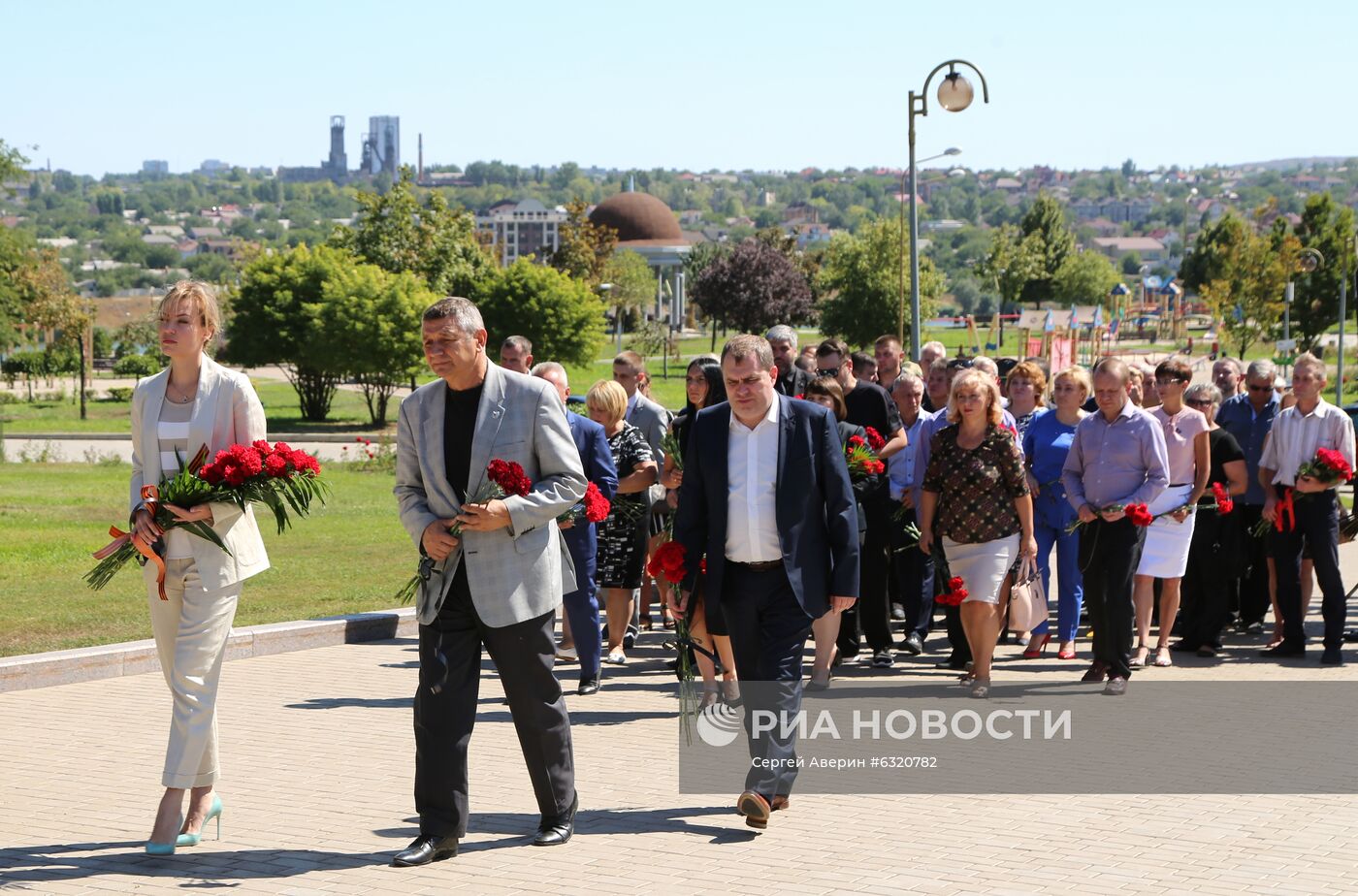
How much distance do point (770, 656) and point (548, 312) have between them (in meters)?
50.7

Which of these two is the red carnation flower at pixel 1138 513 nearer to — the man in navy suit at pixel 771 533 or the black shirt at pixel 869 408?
the black shirt at pixel 869 408

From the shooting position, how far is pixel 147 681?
9.80 metres

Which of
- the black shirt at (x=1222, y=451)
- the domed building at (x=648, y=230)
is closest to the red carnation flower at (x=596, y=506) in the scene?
the black shirt at (x=1222, y=451)

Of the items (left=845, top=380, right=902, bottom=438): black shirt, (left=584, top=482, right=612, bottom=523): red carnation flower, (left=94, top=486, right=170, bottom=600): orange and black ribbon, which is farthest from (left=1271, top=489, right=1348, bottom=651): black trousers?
(left=94, top=486, right=170, bottom=600): orange and black ribbon

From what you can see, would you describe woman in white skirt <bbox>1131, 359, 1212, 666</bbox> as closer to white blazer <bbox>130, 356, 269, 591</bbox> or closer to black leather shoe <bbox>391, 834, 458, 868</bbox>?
black leather shoe <bbox>391, 834, 458, 868</bbox>

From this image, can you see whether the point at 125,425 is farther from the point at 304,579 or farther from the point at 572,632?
the point at 572,632

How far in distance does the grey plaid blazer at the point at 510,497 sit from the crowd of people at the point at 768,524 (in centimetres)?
1

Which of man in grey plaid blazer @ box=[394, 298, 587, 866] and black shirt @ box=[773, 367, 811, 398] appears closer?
man in grey plaid blazer @ box=[394, 298, 587, 866]

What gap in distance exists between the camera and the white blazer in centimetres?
653

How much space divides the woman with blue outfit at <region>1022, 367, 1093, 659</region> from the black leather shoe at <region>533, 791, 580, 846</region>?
16.8ft

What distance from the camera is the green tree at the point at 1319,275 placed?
69312mm

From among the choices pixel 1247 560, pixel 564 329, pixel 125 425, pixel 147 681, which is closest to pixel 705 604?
pixel 147 681

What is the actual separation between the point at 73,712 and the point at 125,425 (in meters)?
37.3

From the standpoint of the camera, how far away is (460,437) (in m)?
6.44
